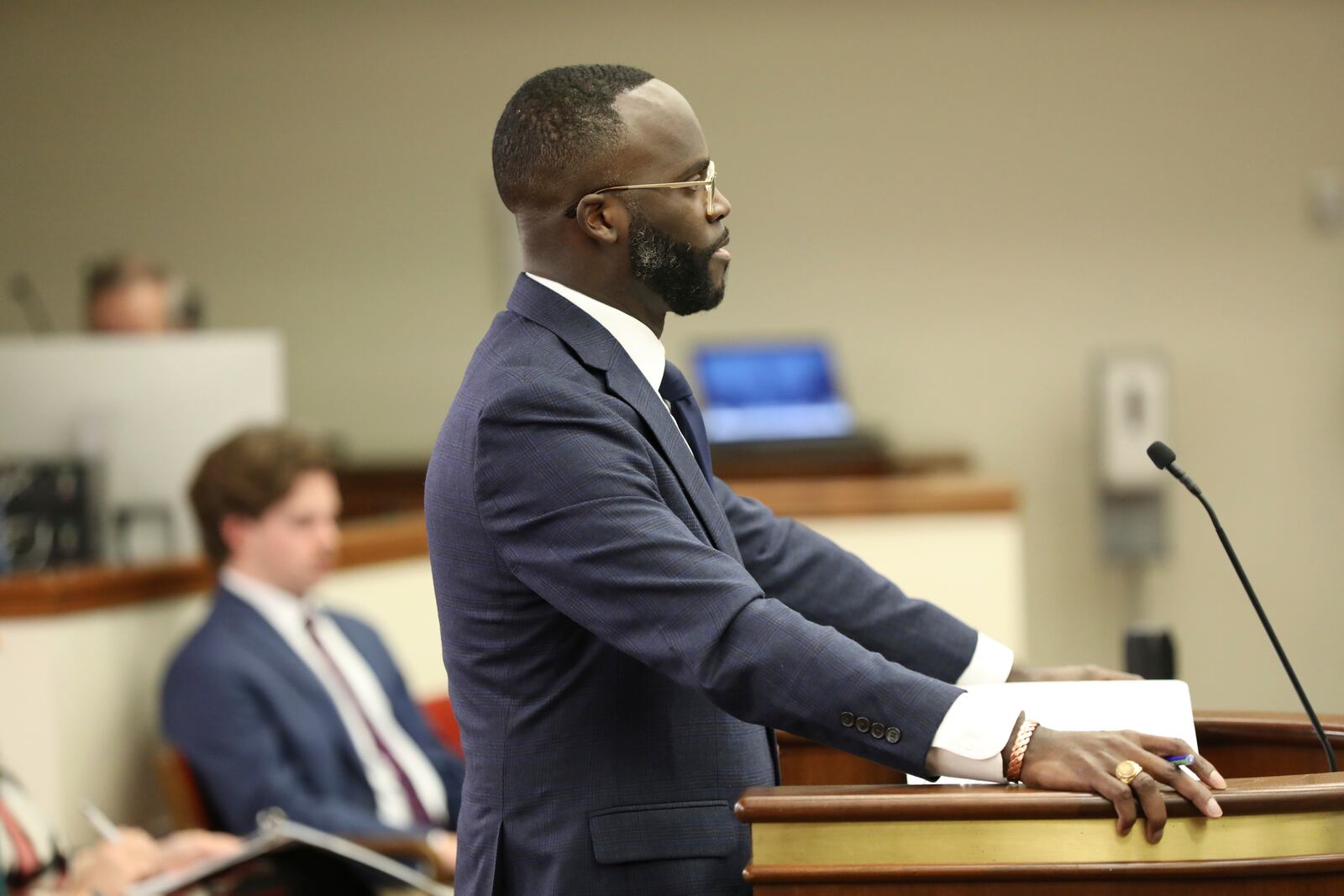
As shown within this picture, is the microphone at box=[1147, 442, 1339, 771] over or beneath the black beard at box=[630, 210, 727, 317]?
beneath

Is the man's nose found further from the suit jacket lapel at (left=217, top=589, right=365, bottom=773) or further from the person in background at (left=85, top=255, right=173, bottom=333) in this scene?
the person in background at (left=85, top=255, right=173, bottom=333)

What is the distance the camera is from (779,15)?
820cm

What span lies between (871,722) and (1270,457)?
7194 mm

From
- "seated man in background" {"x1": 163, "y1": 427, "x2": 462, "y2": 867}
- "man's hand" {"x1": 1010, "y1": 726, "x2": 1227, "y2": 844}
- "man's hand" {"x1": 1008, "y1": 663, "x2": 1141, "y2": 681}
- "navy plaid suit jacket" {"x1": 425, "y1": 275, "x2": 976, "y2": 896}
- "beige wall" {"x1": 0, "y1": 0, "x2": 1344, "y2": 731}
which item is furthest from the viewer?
"beige wall" {"x1": 0, "y1": 0, "x2": 1344, "y2": 731}

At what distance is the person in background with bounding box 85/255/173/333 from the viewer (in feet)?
16.8

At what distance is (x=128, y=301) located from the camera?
5148 mm

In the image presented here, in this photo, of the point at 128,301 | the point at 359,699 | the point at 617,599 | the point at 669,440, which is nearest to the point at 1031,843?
the point at 617,599

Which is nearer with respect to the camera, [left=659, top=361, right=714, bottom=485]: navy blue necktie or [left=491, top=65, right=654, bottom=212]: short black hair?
[left=491, top=65, right=654, bottom=212]: short black hair

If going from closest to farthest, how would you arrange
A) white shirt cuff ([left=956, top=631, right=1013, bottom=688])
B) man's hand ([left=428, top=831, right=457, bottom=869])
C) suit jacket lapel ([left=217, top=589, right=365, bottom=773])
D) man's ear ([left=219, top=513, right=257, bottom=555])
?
white shirt cuff ([left=956, top=631, right=1013, bottom=688])
man's hand ([left=428, top=831, right=457, bottom=869])
suit jacket lapel ([left=217, top=589, right=365, bottom=773])
man's ear ([left=219, top=513, right=257, bottom=555])

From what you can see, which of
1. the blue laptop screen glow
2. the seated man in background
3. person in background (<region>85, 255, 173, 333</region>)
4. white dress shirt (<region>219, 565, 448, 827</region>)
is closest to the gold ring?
the seated man in background

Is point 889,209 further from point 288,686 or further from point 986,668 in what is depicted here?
point 986,668

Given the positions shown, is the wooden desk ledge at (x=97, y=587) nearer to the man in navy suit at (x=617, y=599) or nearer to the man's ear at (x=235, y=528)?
the man's ear at (x=235, y=528)

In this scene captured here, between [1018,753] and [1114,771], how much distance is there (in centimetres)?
9

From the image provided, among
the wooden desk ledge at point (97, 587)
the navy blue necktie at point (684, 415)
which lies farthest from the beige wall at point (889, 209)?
the navy blue necktie at point (684, 415)
